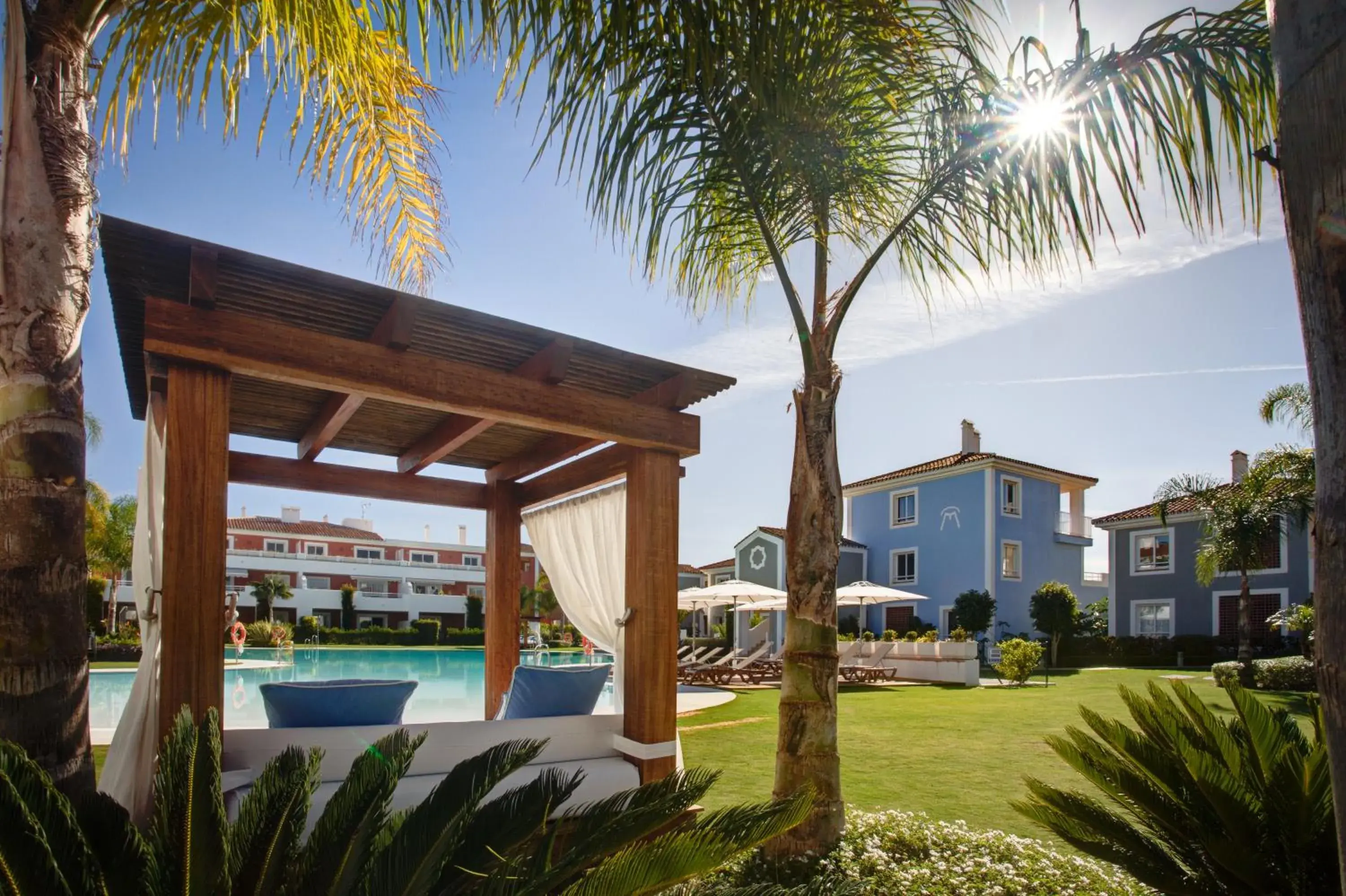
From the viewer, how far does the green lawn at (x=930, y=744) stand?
7.18 meters

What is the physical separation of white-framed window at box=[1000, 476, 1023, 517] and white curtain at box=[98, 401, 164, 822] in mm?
27387

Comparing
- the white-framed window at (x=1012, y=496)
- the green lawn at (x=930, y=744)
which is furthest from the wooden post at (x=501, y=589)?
the white-framed window at (x=1012, y=496)

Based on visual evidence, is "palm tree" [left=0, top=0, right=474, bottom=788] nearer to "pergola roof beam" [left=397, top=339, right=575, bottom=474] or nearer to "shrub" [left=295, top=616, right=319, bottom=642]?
"pergola roof beam" [left=397, top=339, right=575, bottom=474]

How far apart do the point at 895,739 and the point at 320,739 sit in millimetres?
7392

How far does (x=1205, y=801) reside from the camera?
3736mm

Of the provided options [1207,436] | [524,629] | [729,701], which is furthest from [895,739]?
[524,629]

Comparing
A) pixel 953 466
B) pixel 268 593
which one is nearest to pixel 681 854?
pixel 953 466

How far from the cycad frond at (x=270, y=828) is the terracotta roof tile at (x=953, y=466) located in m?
27.7

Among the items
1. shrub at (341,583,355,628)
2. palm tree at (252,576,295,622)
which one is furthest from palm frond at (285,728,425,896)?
shrub at (341,583,355,628)

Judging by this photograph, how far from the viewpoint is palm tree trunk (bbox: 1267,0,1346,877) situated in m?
1.46

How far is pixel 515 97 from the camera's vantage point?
4.51m

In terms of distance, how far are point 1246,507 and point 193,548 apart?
20.9 metres

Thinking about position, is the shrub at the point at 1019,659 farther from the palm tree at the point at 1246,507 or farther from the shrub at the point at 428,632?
the shrub at the point at 428,632

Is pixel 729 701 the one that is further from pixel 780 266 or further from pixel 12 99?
pixel 12 99
